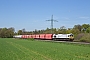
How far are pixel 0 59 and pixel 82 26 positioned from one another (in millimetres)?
143673

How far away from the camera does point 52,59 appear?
675 inches

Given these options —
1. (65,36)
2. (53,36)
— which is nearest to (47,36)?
(53,36)

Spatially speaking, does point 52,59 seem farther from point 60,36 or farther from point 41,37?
point 41,37

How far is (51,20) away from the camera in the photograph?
81.6 m

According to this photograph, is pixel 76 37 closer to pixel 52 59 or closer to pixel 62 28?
pixel 62 28

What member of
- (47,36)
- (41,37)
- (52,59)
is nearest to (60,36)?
(47,36)

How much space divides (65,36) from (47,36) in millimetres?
15677

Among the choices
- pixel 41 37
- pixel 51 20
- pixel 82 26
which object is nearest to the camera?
pixel 51 20

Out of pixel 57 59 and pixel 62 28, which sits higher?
pixel 62 28

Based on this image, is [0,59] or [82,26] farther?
[82,26]

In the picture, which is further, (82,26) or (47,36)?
(82,26)

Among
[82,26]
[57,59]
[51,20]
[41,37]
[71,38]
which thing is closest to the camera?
[57,59]

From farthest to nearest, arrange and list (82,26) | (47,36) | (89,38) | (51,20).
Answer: (82,26) → (47,36) → (51,20) → (89,38)

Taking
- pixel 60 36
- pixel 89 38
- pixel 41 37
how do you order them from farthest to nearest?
pixel 41 37 → pixel 60 36 → pixel 89 38
